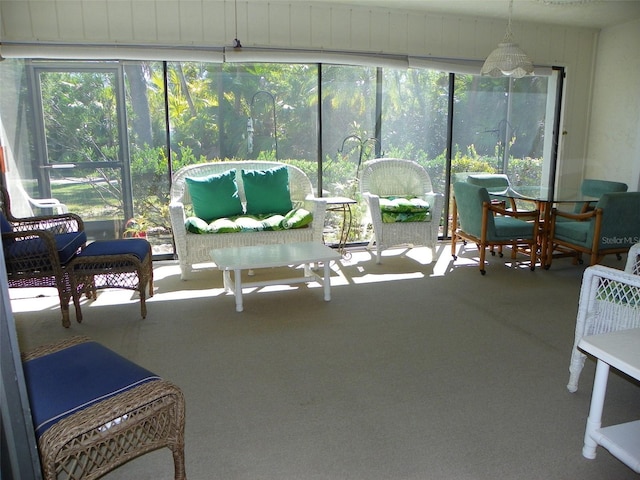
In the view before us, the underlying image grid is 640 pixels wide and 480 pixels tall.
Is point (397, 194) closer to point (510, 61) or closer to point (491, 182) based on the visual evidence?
point (491, 182)

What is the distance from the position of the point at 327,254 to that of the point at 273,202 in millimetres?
1195

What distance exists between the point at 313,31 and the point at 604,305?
3.87m

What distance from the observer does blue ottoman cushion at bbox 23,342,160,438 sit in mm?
1554

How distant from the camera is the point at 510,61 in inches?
160

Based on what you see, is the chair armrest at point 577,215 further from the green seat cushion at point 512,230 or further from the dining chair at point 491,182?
the dining chair at point 491,182

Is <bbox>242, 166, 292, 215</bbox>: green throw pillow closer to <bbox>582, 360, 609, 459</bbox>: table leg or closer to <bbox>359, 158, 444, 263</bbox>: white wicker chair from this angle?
<bbox>359, 158, 444, 263</bbox>: white wicker chair

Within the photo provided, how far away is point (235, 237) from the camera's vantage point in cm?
436

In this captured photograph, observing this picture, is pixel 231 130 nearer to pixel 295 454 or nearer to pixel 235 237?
pixel 235 237

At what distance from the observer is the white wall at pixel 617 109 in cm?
572

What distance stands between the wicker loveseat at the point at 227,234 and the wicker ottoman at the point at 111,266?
0.54 metres

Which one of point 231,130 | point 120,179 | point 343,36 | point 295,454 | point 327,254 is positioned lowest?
point 295,454

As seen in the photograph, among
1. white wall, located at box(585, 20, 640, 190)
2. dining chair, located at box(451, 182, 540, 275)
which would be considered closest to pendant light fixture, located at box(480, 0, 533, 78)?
dining chair, located at box(451, 182, 540, 275)

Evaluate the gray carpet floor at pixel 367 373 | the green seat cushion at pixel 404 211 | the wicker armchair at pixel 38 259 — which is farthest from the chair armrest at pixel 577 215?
the wicker armchair at pixel 38 259

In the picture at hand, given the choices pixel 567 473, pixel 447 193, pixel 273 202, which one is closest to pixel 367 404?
pixel 567 473
